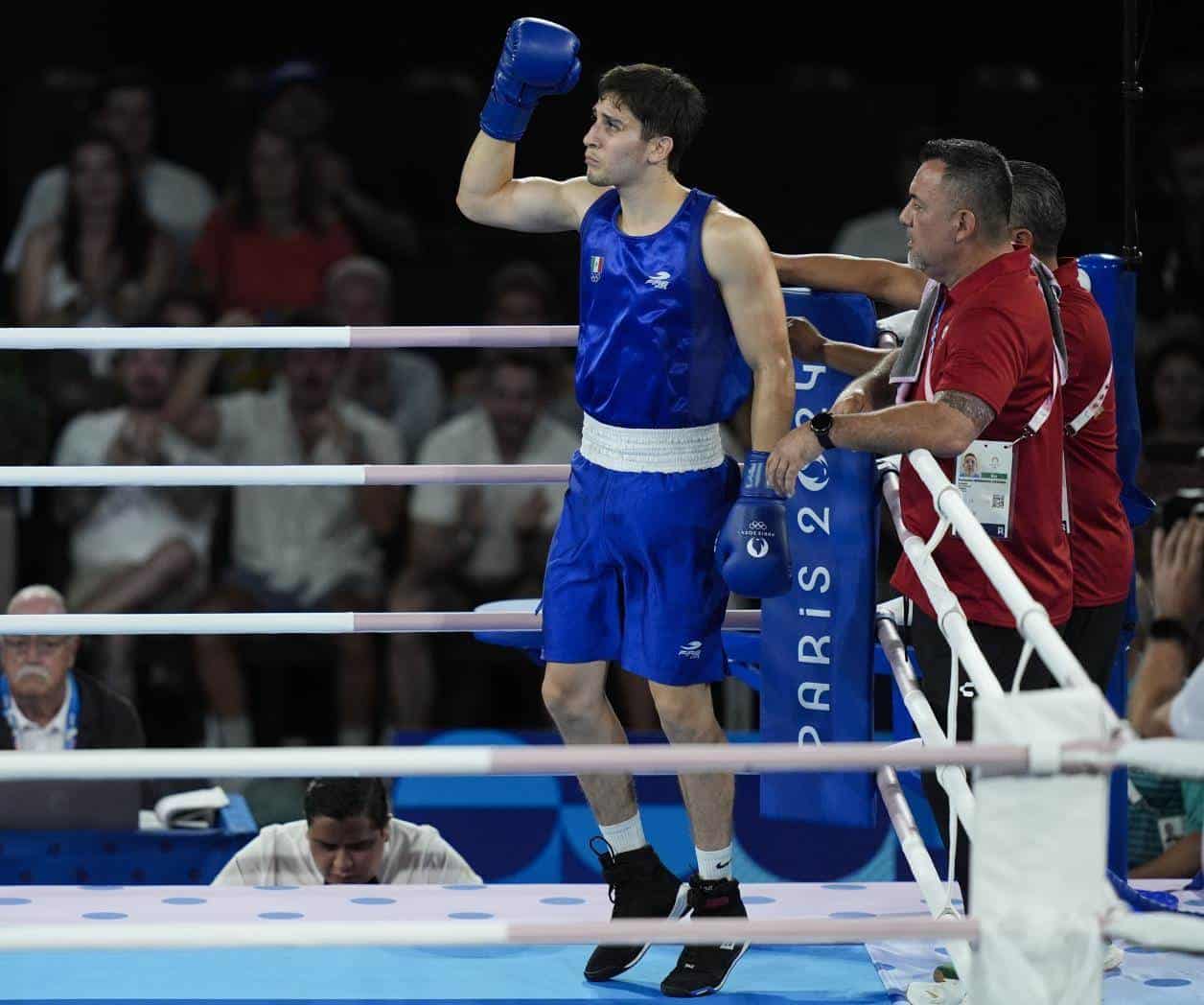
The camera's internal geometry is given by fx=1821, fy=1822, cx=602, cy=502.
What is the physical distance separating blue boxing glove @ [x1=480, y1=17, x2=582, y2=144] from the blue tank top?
28 cm

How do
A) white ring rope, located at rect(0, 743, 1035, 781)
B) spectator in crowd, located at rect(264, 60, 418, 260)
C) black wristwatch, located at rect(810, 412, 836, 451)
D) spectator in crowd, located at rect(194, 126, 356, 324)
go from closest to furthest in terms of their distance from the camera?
white ring rope, located at rect(0, 743, 1035, 781) → black wristwatch, located at rect(810, 412, 836, 451) → spectator in crowd, located at rect(194, 126, 356, 324) → spectator in crowd, located at rect(264, 60, 418, 260)

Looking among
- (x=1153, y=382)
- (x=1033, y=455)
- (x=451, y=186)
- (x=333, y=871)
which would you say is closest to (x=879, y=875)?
(x=333, y=871)

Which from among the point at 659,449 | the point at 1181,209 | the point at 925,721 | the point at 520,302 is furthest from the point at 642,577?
the point at 1181,209

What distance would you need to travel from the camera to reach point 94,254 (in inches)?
231

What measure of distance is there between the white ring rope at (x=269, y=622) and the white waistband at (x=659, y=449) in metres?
0.36

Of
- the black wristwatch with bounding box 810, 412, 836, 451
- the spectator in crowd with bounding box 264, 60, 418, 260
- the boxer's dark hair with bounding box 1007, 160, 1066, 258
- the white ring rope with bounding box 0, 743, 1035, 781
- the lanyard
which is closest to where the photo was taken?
the white ring rope with bounding box 0, 743, 1035, 781

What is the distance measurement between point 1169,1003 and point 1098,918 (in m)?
0.80

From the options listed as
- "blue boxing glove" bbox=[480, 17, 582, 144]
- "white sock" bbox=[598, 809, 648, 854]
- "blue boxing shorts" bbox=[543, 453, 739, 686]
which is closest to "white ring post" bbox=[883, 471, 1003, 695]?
"blue boxing shorts" bbox=[543, 453, 739, 686]

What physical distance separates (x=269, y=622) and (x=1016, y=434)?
3.81ft

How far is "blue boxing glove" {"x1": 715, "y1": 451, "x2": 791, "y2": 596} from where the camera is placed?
8.12ft

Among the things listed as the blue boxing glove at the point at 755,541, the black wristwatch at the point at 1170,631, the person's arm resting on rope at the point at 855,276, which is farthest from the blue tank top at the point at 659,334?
the black wristwatch at the point at 1170,631

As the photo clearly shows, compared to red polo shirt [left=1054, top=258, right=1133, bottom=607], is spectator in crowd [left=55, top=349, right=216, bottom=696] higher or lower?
lower

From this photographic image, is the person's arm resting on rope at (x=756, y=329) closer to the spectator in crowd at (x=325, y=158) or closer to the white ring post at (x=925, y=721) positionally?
the white ring post at (x=925, y=721)

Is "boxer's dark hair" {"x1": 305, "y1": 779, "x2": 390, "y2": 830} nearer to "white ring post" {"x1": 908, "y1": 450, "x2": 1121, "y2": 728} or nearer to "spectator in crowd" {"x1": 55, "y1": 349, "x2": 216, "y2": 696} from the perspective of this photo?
"spectator in crowd" {"x1": 55, "y1": 349, "x2": 216, "y2": 696}
